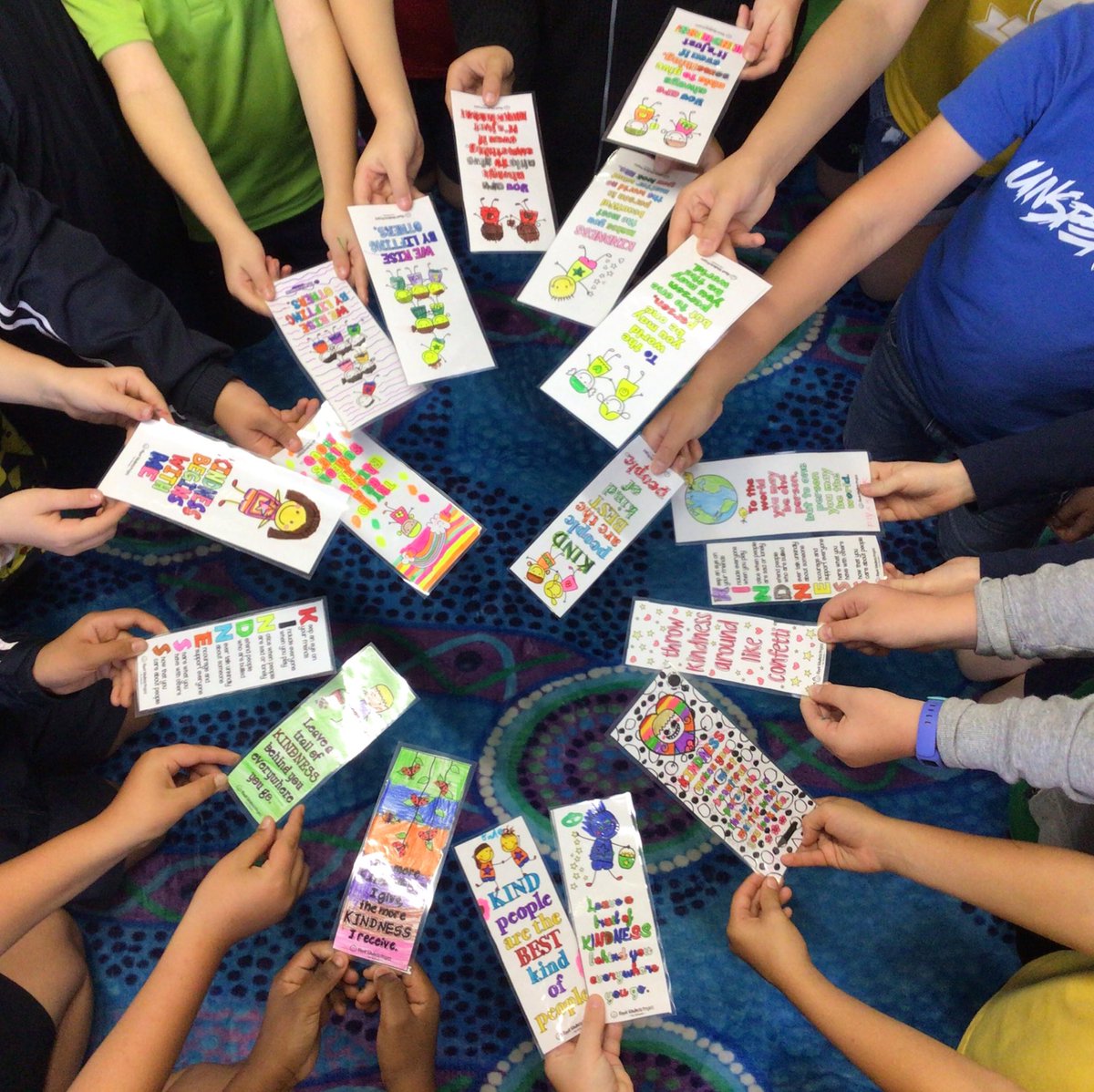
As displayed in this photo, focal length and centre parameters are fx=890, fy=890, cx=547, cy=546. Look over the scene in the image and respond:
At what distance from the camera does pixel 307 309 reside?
1347 millimetres

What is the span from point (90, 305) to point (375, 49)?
0.56 meters

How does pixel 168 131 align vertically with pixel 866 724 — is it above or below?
above

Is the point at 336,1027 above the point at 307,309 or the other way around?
the other way around

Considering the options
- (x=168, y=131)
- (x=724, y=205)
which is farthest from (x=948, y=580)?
(x=168, y=131)

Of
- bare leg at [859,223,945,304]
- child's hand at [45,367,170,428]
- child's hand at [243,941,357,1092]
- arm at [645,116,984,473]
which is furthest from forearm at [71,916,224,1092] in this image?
bare leg at [859,223,945,304]

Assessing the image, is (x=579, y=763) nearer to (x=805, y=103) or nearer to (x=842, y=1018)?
(x=842, y=1018)

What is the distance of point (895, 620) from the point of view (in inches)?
43.0

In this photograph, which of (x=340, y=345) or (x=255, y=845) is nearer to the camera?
(x=255, y=845)

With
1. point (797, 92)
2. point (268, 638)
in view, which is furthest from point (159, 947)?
point (797, 92)

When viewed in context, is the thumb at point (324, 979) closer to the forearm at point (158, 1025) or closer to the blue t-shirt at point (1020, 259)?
the forearm at point (158, 1025)

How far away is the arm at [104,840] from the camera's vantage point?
3.22 feet

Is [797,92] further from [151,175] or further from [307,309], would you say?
[151,175]

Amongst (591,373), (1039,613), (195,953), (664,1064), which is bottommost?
(664,1064)

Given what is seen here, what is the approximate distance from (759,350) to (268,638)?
80cm
